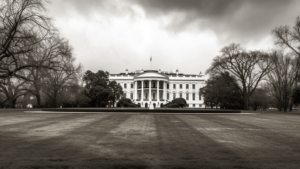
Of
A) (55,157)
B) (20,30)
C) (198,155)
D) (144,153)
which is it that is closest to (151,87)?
(20,30)

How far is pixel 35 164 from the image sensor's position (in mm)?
6082

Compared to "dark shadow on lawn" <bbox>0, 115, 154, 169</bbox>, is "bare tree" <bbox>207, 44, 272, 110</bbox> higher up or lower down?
higher up

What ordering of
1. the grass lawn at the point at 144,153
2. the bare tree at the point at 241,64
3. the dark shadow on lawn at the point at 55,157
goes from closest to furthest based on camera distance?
the dark shadow on lawn at the point at 55,157 < the grass lawn at the point at 144,153 < the bare tree at the point at 241,64

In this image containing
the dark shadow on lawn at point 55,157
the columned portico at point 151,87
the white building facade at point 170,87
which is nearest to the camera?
the dark shadow on lawn at point 55,157

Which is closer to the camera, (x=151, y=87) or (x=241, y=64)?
(x=241, y=64)

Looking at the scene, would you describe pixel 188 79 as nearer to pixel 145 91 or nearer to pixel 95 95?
pixel 145 91

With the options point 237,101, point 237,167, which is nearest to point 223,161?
point 237,167

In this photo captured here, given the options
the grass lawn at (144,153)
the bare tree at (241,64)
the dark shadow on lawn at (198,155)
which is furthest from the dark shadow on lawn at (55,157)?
the bare tree at (241,64)

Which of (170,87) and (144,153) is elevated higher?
(170,87)

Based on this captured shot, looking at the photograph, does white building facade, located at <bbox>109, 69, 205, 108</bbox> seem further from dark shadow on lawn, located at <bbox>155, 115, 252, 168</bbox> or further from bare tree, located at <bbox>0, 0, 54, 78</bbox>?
dark shadow on lawn, located at <bbox>155, 115, 252, 168</bbox>

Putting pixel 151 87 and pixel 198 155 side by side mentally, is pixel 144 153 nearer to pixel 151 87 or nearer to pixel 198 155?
pixel 198 155

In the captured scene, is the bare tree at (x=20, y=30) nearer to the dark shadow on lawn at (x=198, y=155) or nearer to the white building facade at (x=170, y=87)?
the dark shadow on lawn at (x=198, y=155)

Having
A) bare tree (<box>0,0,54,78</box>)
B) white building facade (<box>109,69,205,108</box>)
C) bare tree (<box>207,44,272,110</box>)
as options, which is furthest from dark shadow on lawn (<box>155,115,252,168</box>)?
white building facade (<box>109,69,205,108</box>)

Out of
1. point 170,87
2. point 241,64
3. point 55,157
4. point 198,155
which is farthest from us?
point 170,87
